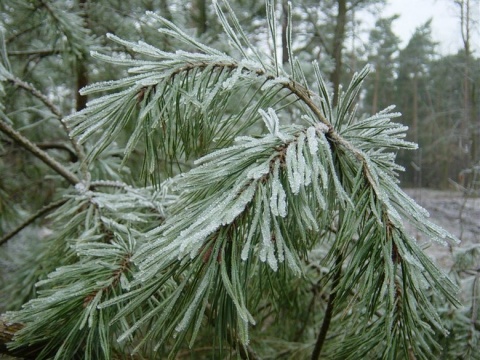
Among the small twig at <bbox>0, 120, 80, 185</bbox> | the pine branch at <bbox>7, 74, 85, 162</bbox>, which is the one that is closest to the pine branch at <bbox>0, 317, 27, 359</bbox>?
the pine branch at <bbox>7, 74, 85, 162</bbox>

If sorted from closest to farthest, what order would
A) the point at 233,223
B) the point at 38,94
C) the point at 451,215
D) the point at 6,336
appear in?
the point at 233,223 < the point at 6,336 < the point at 38,94 < the point at 451,215

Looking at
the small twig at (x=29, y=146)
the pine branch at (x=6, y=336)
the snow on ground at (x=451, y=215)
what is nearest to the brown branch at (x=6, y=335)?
the pine branch at (x=6, y=336)

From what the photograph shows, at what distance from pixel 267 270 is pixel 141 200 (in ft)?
2.20

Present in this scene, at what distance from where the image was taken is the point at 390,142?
0.79 m

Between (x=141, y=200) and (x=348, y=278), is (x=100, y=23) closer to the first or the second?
(x=141, y=200)

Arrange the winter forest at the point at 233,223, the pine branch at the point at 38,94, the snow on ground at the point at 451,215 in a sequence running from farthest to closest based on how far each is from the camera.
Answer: the snow on ground at the point at 451,215
the pine branch at the point at 38,94
the winter forest at the point at 233,223

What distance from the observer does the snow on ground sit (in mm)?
3871

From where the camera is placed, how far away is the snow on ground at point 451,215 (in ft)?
12.7

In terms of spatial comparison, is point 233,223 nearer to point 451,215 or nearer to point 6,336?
point 6,336

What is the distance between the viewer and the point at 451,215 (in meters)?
6.74

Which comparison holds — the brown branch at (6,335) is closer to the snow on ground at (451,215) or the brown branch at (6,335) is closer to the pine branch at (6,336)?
the pine branch at (6,336)

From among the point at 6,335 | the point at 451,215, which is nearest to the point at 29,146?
the point at 6,335

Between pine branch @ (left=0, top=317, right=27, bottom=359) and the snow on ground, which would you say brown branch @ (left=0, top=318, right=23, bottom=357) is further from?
the snow on ground

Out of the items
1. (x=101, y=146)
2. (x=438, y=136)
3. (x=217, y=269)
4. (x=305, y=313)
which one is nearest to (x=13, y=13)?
(x=101, y=146)
